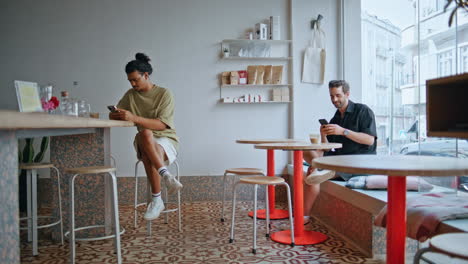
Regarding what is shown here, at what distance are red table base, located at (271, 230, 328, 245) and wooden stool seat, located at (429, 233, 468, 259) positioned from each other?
1.70 meters

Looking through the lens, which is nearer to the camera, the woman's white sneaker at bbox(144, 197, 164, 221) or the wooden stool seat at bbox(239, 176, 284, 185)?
the wooden stool seat at bbox(239, 176, 284, 185)

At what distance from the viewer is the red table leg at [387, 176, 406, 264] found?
1.66 metres

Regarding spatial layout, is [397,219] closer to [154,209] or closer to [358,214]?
[358,214]

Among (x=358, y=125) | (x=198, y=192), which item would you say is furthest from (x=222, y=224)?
(x=358, y=125)

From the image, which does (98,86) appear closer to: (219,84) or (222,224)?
(219,84)

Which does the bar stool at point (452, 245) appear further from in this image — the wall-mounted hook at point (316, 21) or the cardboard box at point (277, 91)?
the wall-mounted hook at point (316, 21)

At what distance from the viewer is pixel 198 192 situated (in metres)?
4.73

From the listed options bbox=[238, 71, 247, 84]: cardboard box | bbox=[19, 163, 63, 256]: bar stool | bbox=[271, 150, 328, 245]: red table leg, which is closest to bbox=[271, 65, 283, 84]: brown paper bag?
bbox=[238, 71, 247, 84]: cardboard box

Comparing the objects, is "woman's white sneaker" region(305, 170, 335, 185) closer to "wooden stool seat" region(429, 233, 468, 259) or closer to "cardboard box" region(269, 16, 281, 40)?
"wooden stool seat" region(429, 233, 468, 259)

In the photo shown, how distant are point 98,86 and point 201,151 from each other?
148 cm

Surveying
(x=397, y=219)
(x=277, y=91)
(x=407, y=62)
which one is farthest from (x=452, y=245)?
(x=277, y=91)

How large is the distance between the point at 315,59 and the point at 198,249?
291 cm

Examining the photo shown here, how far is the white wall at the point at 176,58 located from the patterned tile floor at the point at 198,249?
1.38 m

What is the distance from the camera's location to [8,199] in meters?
1.37
